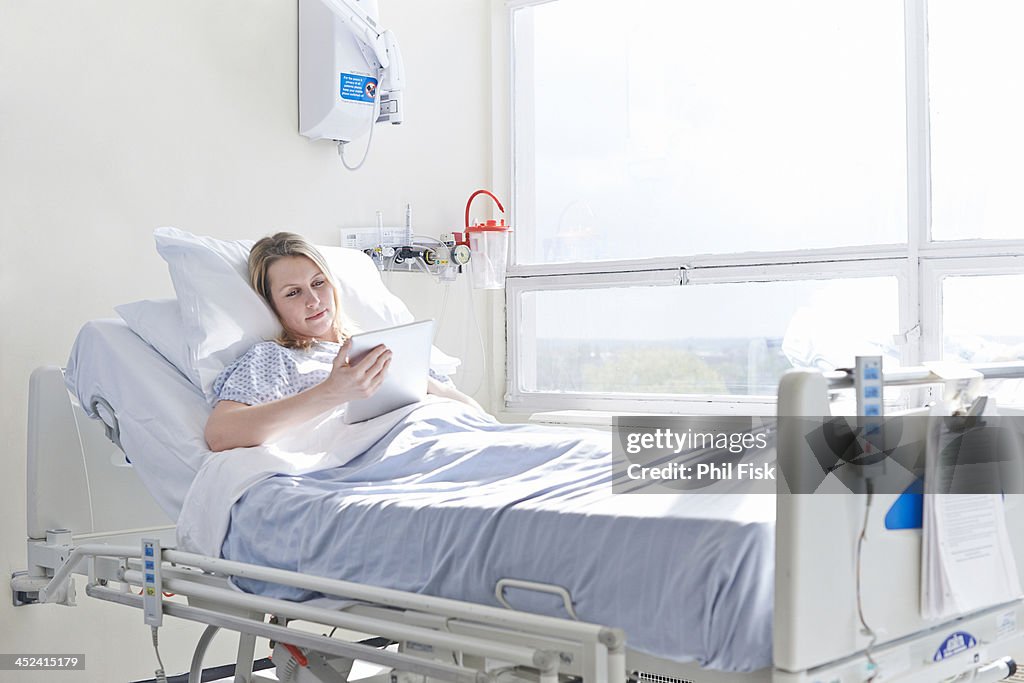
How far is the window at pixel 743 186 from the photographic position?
287 cm

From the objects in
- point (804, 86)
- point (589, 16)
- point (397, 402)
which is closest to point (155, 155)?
point (397, 402)

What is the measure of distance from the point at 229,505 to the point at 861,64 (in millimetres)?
2215

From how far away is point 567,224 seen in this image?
11.9 ft

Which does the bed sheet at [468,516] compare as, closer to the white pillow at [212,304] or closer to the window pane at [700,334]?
the white pillow at [212,304]

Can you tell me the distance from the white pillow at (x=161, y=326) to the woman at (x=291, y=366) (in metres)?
0.16

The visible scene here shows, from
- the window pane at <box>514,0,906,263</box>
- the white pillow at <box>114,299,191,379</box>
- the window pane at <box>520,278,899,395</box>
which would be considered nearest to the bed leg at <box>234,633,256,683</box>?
the white pillow at <box>114,299,191,379</box>

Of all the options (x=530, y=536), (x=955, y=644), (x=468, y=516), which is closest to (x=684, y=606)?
(x=530, y=536)

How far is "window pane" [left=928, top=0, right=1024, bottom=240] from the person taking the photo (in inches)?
110

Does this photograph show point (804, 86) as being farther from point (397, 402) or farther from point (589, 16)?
point (397, 402)

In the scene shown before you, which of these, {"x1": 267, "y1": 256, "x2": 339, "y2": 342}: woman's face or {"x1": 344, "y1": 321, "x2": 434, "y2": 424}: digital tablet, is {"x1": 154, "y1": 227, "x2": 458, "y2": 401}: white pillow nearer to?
{"x1": 267, "y1": 256, "x2": 339, "y2": 342}: woman's face

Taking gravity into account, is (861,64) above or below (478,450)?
above

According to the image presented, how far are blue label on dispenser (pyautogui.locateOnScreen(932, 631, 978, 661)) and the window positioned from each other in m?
1.47

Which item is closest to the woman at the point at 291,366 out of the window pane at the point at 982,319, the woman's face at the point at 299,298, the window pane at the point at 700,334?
the woman's face at the point at 299,298

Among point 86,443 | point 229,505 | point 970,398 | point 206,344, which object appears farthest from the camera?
point 86,443
